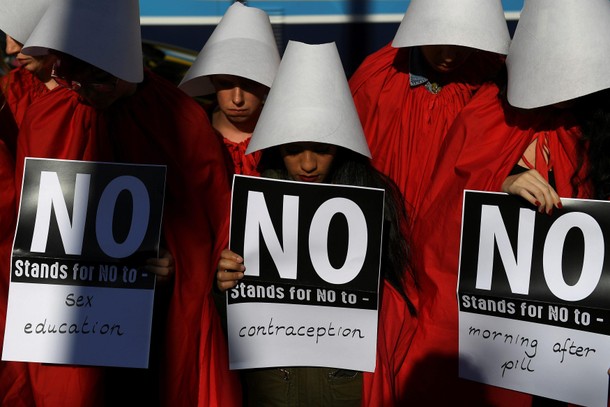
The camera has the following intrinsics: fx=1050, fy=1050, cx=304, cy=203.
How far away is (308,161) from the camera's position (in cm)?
305

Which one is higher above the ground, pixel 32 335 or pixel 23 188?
pixel 23 188

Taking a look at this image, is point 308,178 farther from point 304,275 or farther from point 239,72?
point 239,72

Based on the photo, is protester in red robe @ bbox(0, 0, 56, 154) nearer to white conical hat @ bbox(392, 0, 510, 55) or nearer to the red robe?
the red robe

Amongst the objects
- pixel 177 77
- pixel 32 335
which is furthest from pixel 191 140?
pixel 177 77

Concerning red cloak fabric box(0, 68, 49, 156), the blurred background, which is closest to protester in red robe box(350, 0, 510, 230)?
red cloak fabric box(0, 68, 49, 156)

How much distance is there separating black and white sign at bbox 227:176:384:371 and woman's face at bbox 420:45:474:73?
660 mm

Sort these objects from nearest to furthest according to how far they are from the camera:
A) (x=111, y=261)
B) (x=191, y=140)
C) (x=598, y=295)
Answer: (x=598, y=295)
(x=111, y=261)
(x=191, y=140)

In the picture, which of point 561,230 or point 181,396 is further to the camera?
point 181,396

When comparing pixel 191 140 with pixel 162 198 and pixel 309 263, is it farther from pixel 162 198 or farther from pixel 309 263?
pixel 309 263

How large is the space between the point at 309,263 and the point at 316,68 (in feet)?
1.87

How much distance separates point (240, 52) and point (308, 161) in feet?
2.35

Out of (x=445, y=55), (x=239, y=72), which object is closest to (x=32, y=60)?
(x=239, y=72)

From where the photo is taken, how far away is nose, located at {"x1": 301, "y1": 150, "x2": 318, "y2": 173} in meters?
3.05

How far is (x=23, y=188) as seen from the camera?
299 centimetres
